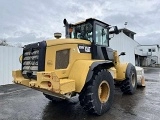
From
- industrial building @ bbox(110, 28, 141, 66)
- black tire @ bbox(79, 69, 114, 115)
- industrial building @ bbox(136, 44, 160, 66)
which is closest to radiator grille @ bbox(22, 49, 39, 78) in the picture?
black tire @ bbox(79, 69, 114, 115)

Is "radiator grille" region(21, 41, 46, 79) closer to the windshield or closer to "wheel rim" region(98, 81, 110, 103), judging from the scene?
the windshield

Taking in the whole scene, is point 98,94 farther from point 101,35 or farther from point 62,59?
point 101,35

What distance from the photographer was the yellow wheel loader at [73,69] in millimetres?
4805

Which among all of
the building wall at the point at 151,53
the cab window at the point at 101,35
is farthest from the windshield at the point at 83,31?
the building wall at the point at 151,53

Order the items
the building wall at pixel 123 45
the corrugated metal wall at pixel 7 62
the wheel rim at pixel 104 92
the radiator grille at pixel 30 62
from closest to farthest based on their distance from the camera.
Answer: the radiator grille at pixel 30 62
the wheel rim at pixel 104 92
the corrugated metal wall at pixel 7 62
the building wall at pixel 123 45

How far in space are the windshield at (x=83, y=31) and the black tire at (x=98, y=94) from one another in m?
A: 1.20

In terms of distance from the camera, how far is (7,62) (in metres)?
12.2

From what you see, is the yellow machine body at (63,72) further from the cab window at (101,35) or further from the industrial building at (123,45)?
the industrial building at (123,45)

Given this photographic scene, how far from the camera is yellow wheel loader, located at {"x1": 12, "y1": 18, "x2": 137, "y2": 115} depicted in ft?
15.8

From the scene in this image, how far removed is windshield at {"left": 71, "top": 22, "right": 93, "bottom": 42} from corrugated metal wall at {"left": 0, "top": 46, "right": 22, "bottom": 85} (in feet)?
21.6

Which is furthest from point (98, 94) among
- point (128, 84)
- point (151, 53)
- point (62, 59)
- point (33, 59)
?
point (151, 53)

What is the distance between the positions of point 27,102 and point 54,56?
108 inches

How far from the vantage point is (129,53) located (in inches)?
1220

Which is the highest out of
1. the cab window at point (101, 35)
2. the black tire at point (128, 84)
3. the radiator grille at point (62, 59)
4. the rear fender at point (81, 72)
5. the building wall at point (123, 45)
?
the building wall at point (123, 45)
